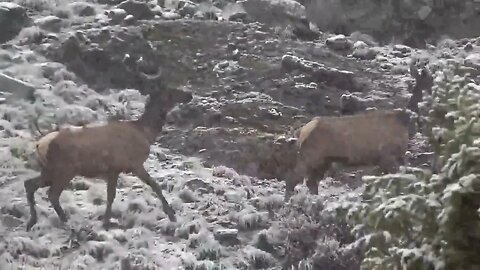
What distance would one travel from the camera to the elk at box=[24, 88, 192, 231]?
9.01 m

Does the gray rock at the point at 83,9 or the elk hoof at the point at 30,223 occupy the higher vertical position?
the gray rock at the point at 83,9

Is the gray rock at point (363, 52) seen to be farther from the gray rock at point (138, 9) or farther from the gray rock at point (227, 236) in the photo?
the gray rock at point (227, 236)

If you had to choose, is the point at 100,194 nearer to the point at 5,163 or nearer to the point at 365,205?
the point at 5,163

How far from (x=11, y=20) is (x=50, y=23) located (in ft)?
2.44

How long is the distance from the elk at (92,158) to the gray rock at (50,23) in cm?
758

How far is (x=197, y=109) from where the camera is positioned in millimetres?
13383

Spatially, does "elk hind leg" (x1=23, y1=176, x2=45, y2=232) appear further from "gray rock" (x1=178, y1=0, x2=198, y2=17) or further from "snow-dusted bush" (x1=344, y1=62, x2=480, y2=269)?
"gray rock" (x1=178, y1=0, x2=198, y2=17)

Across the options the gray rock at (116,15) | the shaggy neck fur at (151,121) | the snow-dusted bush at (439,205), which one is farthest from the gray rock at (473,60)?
the snow-dusted bush at (439,205)

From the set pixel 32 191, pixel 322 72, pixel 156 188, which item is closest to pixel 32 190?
pixel 32 191

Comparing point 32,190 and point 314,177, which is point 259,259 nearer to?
point 314,177

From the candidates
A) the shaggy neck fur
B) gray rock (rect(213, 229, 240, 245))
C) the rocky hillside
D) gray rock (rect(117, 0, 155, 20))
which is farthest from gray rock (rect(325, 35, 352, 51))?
gray rock (rect(213, 229, 240, 245))

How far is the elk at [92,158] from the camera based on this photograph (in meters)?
9.01

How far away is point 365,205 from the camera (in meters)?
5.95

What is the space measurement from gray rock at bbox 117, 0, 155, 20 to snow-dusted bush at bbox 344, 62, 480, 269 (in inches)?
470
